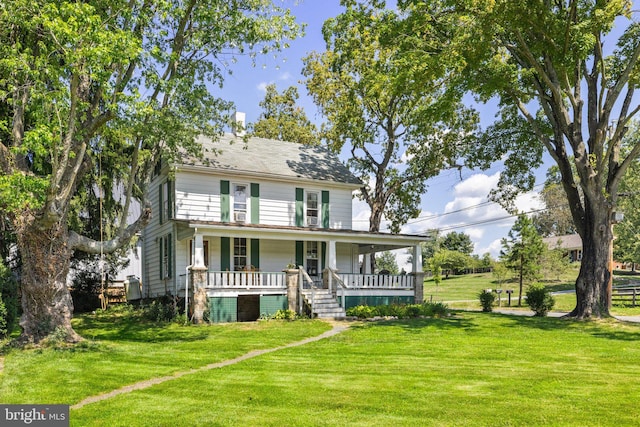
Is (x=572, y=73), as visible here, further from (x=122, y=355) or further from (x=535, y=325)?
(x=122, y=355)

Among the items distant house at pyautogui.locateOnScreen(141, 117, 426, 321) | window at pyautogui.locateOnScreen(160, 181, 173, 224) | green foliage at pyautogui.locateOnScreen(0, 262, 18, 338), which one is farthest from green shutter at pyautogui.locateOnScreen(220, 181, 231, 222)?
green foliage at pyautogui.locateOnScreen(0, 262, 18, 338)

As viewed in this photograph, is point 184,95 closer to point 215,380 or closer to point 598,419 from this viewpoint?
point 215,380

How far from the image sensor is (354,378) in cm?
848

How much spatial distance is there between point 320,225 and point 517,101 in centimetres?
942

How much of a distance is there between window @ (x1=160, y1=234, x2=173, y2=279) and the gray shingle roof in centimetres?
345

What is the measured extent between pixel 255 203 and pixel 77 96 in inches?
388

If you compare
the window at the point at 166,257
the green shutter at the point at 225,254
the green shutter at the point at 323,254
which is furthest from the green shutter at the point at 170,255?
the green shutter at the point at 323,254

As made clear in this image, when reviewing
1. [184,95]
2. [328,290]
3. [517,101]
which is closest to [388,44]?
[517,101]

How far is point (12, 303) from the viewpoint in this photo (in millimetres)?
12656

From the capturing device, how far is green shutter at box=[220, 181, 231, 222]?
20047mm

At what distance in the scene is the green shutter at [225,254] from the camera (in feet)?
64.5

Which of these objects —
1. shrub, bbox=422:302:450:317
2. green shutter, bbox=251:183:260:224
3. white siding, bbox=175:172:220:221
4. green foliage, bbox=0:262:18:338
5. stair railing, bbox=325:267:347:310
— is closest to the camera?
green foliage, bbox=0:262:18:338

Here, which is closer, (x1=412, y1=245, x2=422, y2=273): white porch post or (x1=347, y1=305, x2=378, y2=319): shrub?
(x1=347, y1=305, x2=378, y2=319): shrub

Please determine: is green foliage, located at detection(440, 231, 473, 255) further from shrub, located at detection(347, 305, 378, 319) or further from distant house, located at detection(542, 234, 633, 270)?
shrub, located at detection(347, 305, 378, 319)
